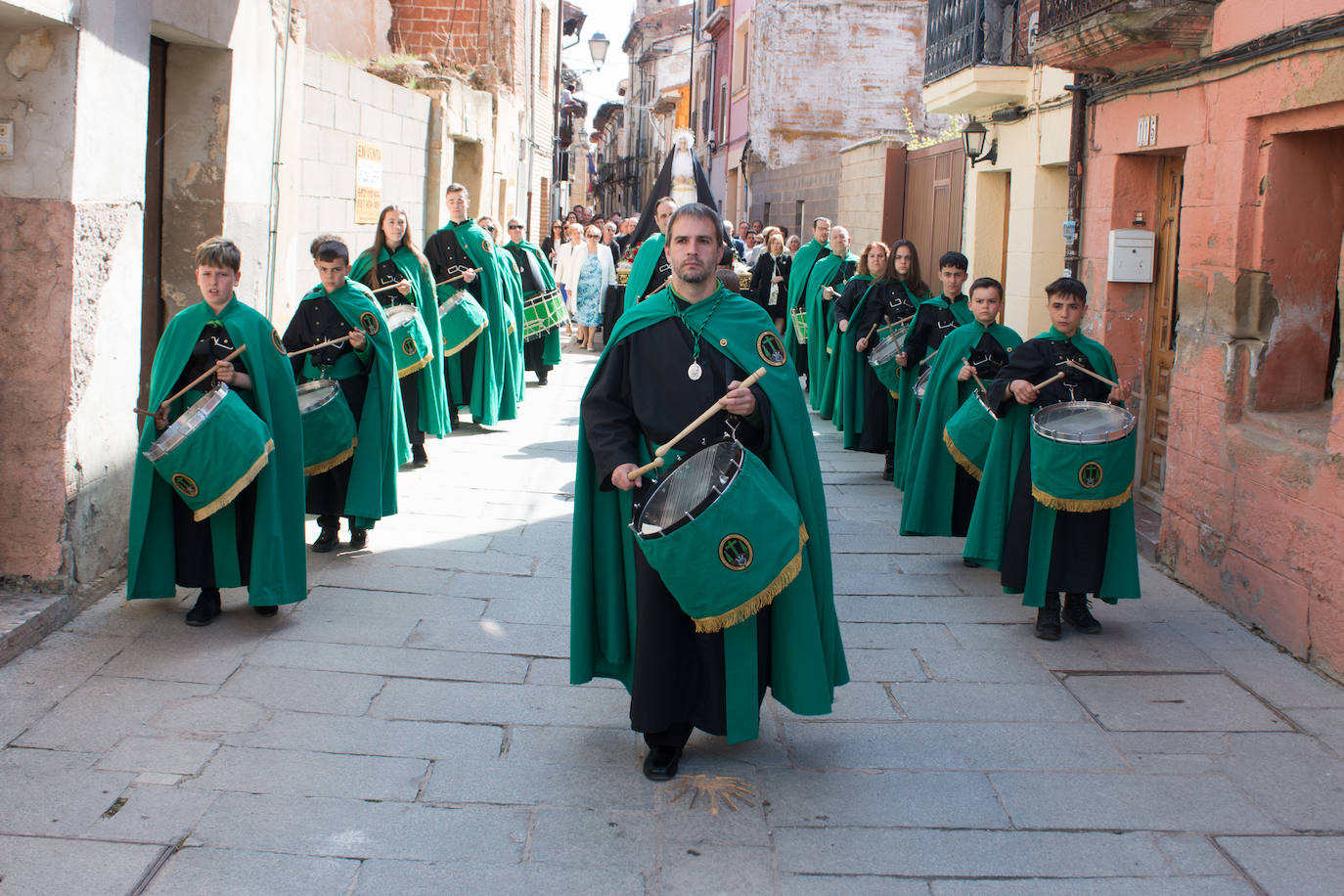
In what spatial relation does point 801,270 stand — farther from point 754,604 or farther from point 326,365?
point 754,604

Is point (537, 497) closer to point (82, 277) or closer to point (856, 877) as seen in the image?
point (82, 277)

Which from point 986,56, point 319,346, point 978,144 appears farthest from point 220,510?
point 978,144

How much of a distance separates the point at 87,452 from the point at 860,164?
13.4 meters

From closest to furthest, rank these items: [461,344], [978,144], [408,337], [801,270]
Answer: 1. [408,337]
2. [461,344]
3. [978,144]
4. [801,270]

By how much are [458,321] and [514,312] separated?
5.69 feet

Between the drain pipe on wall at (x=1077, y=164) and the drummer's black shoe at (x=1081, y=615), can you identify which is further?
the drain pipe on wall at (x=1077, y=164)

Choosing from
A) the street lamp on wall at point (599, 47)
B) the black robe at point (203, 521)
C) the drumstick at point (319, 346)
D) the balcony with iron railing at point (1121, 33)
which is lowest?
the black robe at point (203, 521)

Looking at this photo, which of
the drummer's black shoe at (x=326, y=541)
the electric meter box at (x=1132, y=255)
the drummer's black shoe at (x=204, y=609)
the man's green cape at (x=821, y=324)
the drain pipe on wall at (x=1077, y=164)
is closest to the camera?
the drummer's black shoe at (x=204, y=609)

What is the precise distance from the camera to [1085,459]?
5645 mm

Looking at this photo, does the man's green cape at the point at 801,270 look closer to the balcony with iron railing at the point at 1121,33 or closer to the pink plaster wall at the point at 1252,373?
the balcony with iron railing at the point at 1121,33

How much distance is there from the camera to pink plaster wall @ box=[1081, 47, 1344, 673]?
18.7ft

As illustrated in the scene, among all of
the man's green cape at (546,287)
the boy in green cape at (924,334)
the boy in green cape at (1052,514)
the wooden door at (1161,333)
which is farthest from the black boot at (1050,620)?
the man's green cape at (546,287)

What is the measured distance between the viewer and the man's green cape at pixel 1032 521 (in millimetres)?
5859

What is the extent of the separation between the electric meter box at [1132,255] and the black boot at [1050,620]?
2954 mm
